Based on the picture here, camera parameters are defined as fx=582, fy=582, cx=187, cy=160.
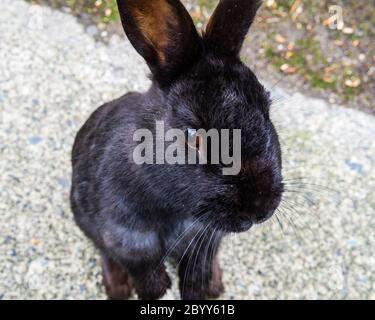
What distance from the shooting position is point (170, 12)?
7.57 ft

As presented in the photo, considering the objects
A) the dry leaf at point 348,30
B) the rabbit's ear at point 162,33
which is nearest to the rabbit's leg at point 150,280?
the rabbit's ear at point 162,33

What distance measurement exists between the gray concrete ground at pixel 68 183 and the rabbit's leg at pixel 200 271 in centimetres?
18

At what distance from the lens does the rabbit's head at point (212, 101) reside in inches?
90.3

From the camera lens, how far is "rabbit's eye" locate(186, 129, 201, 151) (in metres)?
2.33

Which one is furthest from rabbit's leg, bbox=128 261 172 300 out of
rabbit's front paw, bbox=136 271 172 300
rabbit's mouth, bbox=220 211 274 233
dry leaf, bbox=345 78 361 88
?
dry leaf, bbox=345 78 361 88

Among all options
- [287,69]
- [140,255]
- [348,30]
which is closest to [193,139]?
[140,255]

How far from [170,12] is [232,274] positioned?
1.91m

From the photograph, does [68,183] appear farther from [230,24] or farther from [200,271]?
[230,24]

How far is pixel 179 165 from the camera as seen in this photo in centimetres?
243

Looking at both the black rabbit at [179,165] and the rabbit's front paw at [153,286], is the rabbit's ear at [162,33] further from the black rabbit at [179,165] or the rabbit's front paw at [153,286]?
the rabbit's front paw at [153,286]

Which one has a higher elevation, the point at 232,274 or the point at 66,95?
the point at 66,95

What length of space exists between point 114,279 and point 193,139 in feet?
4.80
